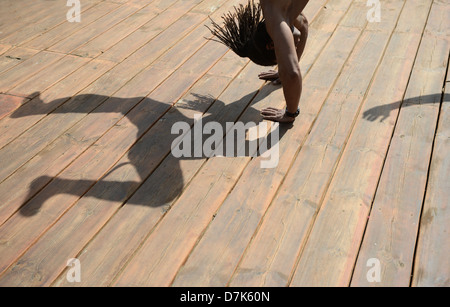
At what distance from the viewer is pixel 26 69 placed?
9.70ft

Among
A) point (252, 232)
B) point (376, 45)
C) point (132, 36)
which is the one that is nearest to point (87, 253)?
point (252, 232)

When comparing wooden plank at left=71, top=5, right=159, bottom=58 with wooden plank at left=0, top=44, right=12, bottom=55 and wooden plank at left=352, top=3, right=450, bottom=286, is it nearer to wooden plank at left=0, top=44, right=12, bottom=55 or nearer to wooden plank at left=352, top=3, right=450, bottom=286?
wooden plank at left=0, top=44, right=12, bottom=55

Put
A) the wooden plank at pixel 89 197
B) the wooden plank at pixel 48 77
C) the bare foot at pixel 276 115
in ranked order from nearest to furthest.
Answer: the wooden plank at pixel 89 197 → the bare foot at pixel 276 115 → the wooden plank at pixel 48 77

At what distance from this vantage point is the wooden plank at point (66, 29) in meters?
3.25

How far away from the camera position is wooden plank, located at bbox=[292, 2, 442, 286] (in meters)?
1.67

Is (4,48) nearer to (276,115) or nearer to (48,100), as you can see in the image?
(48,100)

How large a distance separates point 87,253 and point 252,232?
1.96 feet

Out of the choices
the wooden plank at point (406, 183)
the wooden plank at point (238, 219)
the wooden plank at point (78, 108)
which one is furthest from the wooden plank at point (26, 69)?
the wooden plank at point (406, 183)

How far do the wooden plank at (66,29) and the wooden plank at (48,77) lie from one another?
0.96ft

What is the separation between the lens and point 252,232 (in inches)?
72.1

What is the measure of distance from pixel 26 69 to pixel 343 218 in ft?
6.87

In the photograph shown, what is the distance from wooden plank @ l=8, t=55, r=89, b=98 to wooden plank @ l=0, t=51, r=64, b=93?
0.12 ft

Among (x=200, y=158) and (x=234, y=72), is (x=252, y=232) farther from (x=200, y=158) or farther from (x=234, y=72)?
(x=234, y=72)

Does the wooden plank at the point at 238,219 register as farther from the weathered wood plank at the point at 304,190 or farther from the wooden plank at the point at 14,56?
the wooden plank at the point at 14,56
